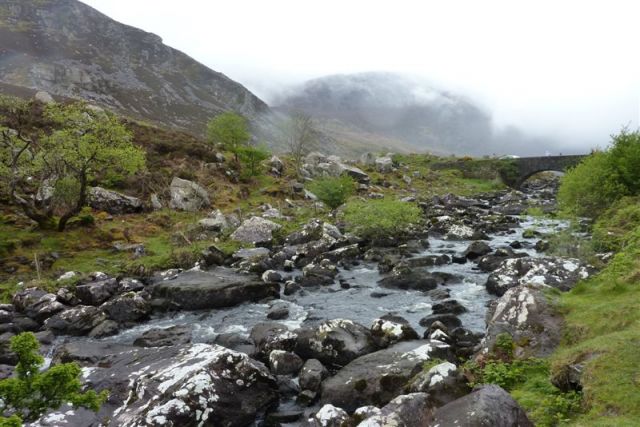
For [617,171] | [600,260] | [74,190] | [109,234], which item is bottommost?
[109,234]

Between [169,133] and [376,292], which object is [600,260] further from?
[169,133]

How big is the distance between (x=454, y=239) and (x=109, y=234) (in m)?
34.6

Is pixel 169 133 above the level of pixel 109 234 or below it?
above

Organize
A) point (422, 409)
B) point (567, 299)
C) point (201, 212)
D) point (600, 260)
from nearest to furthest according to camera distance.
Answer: point (422, 409) → point (567, 299) → point (600, 260) → point (201, 212)

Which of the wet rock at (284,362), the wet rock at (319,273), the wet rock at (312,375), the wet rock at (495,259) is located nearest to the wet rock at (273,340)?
the wet rock at (284,362)

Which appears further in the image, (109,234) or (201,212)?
(201,212)

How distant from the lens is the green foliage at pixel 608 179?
38.6 metres

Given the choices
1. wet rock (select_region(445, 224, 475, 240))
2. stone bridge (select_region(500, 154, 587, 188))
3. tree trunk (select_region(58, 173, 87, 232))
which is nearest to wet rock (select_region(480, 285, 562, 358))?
wet rock (select_region(445, 224, 475, 240))

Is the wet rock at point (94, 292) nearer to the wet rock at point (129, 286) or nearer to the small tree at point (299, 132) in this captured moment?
the wet rock at point (129, 286)

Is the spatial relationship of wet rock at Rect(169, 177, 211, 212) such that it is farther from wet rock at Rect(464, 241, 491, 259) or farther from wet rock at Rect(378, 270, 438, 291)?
wet rock at Rect(464, 241, 491, 259)

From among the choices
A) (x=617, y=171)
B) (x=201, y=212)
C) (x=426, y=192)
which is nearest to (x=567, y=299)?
(x=617, y=171)

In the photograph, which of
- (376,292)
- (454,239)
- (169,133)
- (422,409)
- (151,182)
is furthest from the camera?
(169,133)

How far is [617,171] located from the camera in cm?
Result: 3956

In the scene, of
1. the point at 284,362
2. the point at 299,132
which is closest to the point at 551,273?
the point at 284,362
